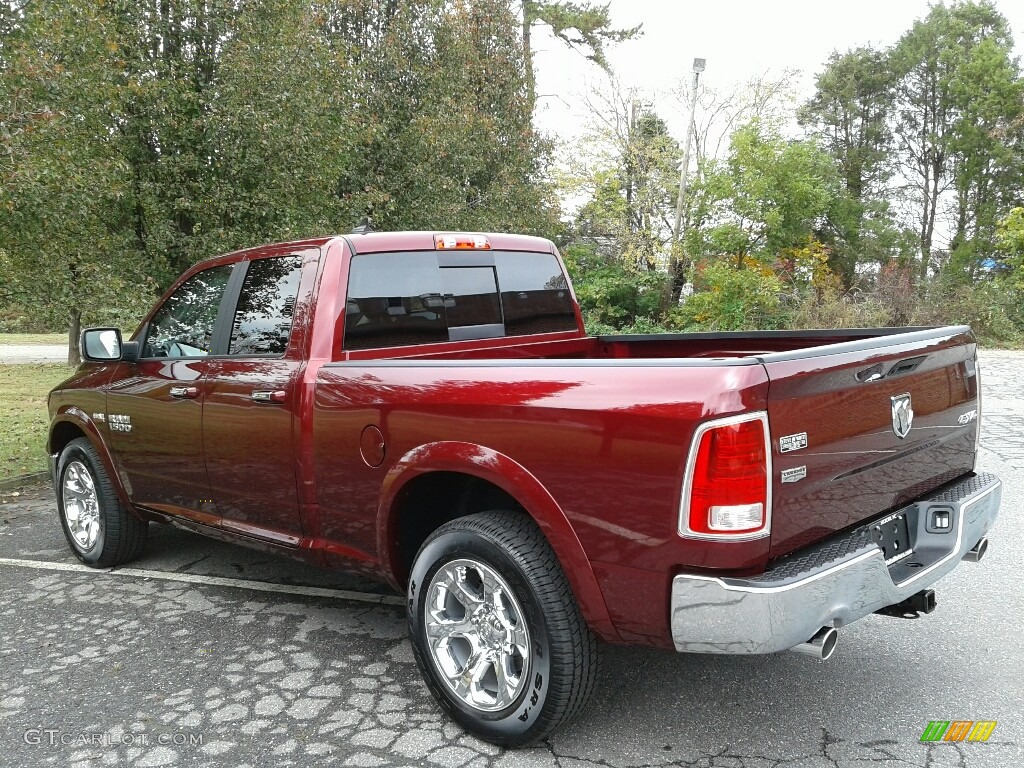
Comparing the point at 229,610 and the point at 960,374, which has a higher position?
the point at 960,374

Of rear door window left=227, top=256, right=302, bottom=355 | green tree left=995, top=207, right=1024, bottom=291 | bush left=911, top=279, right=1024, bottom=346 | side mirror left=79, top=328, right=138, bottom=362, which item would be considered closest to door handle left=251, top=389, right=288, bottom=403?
rear door window left=227, top=256, right=302, bottom=355

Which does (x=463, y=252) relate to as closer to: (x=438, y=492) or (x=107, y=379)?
(x=438, y=492)

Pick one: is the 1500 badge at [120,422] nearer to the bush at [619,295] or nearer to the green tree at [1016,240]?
the bush at [619,295]

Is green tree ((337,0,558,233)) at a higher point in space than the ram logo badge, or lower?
higher

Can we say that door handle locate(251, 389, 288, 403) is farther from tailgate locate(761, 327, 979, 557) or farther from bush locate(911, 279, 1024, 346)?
bush locate(911, 279, 1024, 346)

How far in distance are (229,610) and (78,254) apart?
5.88 m

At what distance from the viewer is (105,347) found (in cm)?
466

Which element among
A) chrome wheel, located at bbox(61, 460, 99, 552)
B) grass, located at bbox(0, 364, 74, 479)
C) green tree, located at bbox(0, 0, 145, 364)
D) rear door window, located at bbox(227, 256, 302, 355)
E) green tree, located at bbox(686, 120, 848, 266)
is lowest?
grass, located at bbox(0, 364, 74, 479)

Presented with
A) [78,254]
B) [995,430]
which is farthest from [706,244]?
[78,254]

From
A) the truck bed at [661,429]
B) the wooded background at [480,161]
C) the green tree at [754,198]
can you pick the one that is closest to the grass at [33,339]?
the wooded background at [480,161]

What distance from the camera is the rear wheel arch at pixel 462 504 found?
266cm

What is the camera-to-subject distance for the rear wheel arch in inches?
105

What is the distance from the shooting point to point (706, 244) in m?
25.8

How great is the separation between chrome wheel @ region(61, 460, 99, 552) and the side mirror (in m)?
0.87
